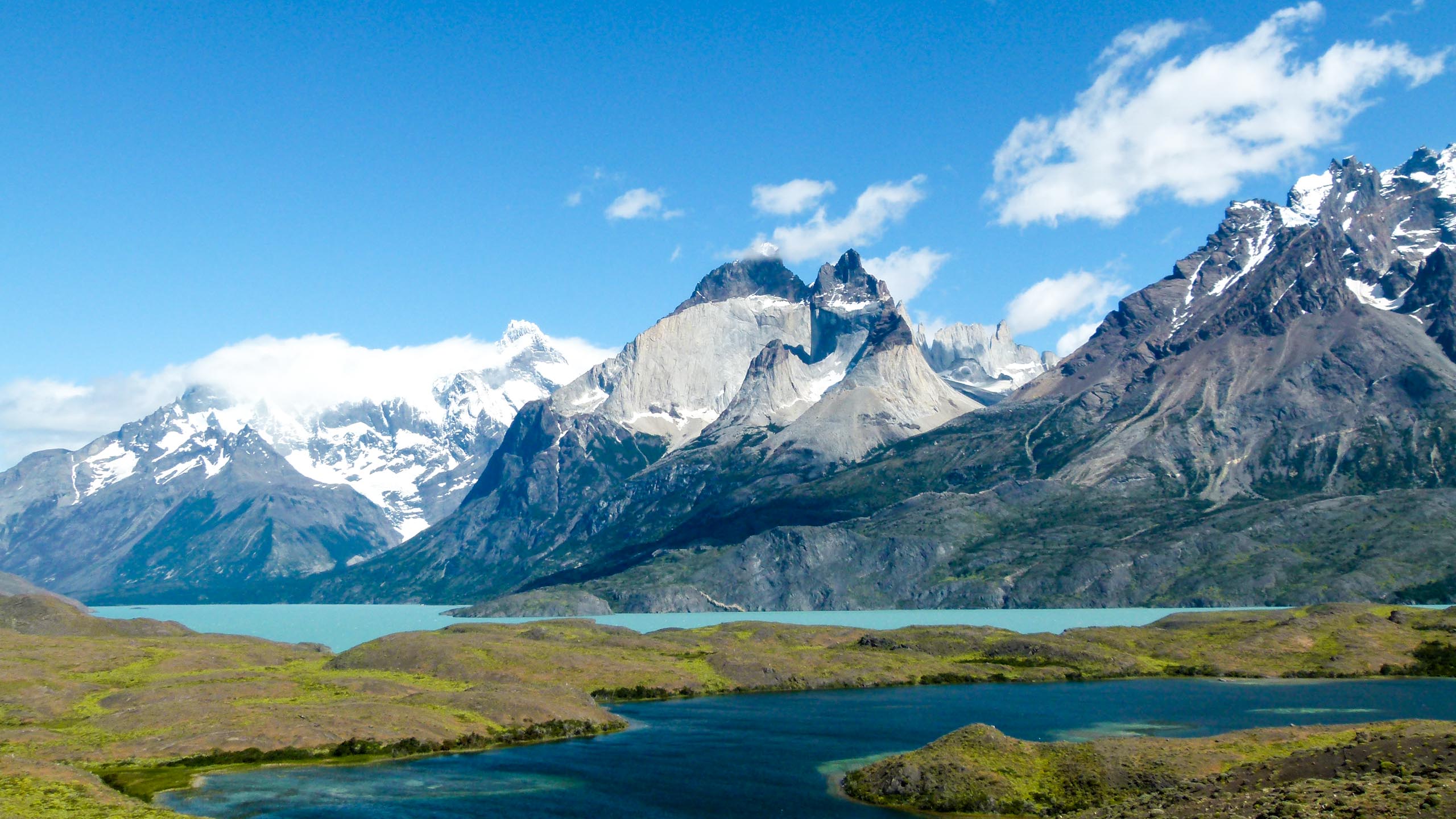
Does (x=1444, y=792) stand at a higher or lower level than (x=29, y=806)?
higher

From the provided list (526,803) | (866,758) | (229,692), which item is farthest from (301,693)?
(866,758)

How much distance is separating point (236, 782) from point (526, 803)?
3530cm

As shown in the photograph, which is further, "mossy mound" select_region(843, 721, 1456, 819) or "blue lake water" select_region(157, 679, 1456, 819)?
"blue lake water" select_region(157, 679, 1456, 819)

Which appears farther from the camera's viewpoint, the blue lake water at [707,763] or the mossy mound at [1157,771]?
the blue lake water at [707,763]

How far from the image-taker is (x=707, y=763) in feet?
471

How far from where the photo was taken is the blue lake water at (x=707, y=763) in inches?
4628

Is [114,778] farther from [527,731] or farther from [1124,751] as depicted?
[1124,751]

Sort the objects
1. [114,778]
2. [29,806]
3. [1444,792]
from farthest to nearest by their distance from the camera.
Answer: [114,778] < [29,806] < [1444,792]

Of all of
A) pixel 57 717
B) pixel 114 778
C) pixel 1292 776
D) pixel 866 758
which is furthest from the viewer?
pixel 57 717

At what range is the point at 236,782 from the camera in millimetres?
130750

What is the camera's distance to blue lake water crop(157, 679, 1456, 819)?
386 feet

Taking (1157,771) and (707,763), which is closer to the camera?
(1157,771)

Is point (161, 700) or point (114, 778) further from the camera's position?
point (161, 700)

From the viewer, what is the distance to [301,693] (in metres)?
186
